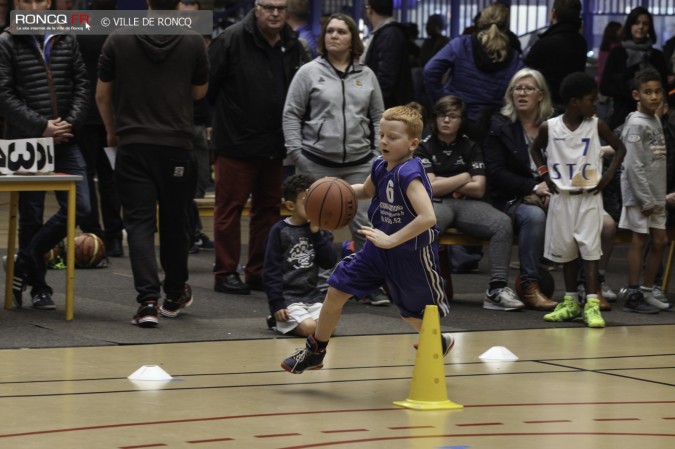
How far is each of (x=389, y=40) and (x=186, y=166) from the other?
3.16 metres

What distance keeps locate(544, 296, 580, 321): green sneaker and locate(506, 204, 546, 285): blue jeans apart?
561 mm

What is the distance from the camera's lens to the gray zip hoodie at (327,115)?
390 inches

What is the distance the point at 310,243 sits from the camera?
27.9 ft

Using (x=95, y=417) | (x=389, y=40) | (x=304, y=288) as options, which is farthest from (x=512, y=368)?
(x=389, y=40)

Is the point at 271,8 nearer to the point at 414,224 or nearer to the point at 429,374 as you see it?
the point at 414,224

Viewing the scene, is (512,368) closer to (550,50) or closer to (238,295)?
(238,295)

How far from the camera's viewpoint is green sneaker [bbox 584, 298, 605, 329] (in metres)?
8.97

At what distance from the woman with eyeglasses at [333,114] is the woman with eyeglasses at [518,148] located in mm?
1050

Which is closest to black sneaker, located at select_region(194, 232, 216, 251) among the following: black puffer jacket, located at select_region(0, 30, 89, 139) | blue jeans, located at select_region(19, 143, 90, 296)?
blue jeans, located at select_region(19, 143, 90, 296)

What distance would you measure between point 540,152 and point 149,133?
9.62 feet

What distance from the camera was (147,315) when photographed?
27.5 ft

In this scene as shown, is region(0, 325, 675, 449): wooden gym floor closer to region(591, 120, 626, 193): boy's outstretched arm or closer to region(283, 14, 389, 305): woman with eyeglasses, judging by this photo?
region(591, 120, 626, 193): boy's outstretched arm

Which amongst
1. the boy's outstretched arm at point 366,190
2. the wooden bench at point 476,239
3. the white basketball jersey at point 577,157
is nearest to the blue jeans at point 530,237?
the wooden bench at point 476,239

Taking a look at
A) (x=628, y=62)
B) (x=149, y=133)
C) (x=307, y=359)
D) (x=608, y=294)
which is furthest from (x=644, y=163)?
(x=307, y=359)
